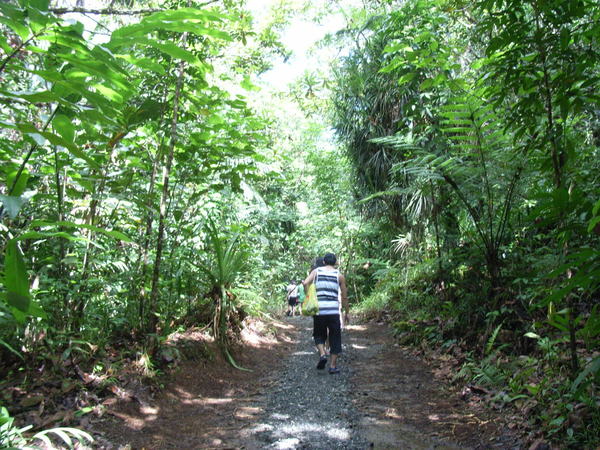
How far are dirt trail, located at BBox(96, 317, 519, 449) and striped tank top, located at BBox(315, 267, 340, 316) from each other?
0.77 meters

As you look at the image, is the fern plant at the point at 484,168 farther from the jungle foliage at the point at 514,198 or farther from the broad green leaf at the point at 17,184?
the broad green leaf at the point at 17,184

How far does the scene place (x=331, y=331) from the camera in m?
5.52

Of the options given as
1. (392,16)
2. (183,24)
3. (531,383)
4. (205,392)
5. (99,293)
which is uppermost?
(392,16)

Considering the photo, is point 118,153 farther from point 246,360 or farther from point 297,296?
point 297,296

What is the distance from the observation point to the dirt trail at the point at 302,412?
3029mm

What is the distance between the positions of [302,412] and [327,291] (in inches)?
83.4

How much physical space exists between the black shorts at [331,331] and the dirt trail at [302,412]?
0.32 m

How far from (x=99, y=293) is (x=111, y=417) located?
1165mm

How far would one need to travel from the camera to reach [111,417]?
326 centimetres

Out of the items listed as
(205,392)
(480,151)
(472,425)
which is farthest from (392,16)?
(205,392)

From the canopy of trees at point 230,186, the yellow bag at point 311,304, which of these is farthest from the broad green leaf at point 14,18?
the yellow bag at point 311,304

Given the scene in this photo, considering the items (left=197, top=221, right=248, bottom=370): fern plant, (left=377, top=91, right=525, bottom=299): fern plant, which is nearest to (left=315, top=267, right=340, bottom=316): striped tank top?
(left=197, top=221, right=248, bottom=370): fern plant

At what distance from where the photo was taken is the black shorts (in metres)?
5.38

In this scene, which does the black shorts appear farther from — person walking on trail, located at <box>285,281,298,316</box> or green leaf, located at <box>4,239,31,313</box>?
person walking on trail, located at <box>285,281,298,316</box>
